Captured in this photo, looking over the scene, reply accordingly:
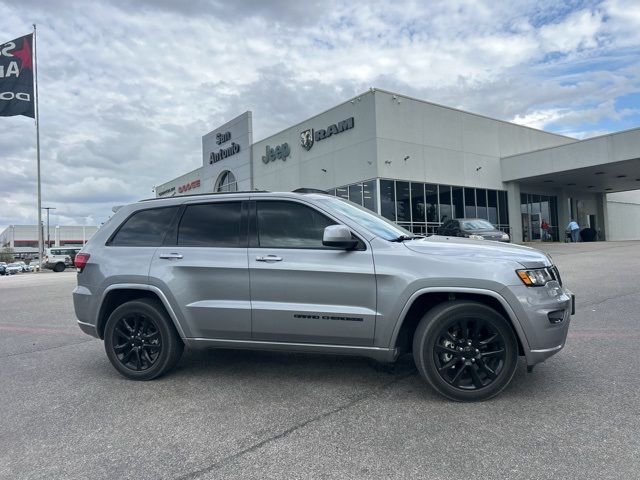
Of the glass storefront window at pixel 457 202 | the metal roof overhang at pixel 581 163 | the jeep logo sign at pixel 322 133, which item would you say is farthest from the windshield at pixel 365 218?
the metal roof overhang at pixel 581 163

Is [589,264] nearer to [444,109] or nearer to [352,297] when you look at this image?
[352,297]

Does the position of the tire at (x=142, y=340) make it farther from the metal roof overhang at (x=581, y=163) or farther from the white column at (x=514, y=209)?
the white column at (x=514, y=209)

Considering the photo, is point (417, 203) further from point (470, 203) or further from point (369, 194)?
point (470, 203)

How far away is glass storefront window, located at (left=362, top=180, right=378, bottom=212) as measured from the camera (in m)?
24.3

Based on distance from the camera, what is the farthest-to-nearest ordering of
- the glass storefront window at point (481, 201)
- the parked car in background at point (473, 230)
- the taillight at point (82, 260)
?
1. the glass storefront window at point (481, 201)
2. the parked car in background at point (473, 230)
3. the taillight at point (82, 260)

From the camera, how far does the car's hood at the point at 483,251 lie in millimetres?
3758

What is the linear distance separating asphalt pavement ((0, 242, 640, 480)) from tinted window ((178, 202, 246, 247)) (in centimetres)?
133

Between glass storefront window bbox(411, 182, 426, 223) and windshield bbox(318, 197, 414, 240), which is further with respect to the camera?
glass storefront window bbox(411, 182, 426, 223)

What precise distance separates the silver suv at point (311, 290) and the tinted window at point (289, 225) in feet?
0.03

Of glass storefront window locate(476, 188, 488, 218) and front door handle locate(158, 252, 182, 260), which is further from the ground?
glass storefront window locate(476, 188, 488, 218)

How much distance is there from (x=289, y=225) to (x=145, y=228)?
1.61m

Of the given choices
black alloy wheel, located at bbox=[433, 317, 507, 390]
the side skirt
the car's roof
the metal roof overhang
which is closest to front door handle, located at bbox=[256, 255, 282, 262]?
the car's roof

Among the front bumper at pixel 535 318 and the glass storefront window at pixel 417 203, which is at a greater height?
the glass storefront window at pixel 417 203

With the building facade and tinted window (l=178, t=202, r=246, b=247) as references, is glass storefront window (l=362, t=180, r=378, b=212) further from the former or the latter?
the building facade
